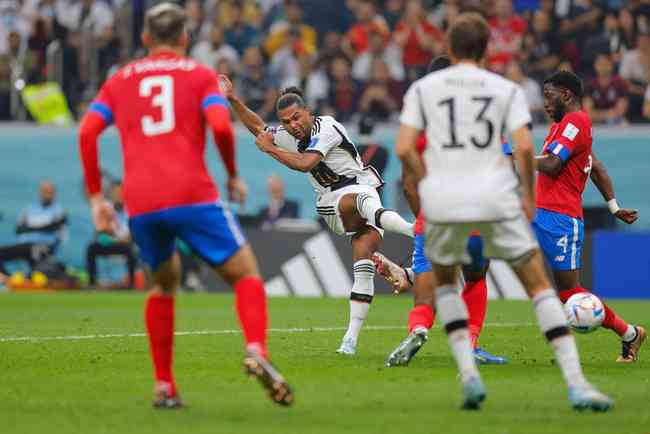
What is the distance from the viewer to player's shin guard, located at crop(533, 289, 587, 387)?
7.40 m

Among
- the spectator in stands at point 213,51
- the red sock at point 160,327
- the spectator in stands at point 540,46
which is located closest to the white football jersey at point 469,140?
the red sock at point 160,327

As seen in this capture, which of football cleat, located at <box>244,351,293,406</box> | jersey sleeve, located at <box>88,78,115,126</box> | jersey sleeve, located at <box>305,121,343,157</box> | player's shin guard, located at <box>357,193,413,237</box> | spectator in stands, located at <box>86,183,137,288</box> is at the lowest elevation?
spectator in stands, located at <box>86,183,137,288</box>

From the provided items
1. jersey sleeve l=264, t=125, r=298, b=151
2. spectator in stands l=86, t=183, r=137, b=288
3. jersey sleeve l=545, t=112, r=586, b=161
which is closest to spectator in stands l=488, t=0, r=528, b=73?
spectator in stands l=86, t=183, r=137, b=288

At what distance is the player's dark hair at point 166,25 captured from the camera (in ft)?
25.4

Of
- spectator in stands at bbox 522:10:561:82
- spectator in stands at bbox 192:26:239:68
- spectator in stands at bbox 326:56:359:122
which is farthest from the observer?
spectator in stands at bbox 192:26:239:68

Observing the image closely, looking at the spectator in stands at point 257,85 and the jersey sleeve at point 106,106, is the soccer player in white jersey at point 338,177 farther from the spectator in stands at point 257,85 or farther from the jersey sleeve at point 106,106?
the spectator in stands at point 257,85

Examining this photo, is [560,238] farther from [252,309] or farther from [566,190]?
[252,309]

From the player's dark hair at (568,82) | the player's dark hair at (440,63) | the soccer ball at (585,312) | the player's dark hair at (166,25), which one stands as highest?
the player's dark hair at (166,25)

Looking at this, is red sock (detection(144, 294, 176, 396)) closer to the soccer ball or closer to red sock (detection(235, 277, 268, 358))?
red sock (detection(235, 277, 268, 358))

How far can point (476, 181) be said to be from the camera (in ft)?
24.4

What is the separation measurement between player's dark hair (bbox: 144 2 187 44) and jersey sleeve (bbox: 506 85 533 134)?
1981 millimetres

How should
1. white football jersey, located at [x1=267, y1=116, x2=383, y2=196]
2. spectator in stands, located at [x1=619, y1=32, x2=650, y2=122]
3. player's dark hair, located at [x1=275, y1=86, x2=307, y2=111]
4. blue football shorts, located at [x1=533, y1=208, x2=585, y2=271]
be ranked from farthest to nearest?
spectator in stands, located at [x1=619, y1=32, x2=650, y2=122] < white football jersey, located at [x1=267, y1=116, x2=383, y2=196] < player's dark hair, located at [x1=275, y1=86, x2=307, y2=111] < blue football shorts, located at [x1=533, y1=208, x2=585, y2=271]

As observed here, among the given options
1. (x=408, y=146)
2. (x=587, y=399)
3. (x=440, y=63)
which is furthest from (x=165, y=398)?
(x=440, y=63)

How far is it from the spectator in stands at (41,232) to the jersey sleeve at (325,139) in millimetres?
14250
